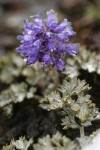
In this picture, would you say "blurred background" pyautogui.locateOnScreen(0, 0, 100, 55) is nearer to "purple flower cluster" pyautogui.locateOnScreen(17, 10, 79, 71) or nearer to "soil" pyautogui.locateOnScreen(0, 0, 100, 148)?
"soil" pyautogui.locateOnScreen(0, 0, 100, 148)

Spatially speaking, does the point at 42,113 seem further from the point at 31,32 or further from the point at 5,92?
the point at 31,32

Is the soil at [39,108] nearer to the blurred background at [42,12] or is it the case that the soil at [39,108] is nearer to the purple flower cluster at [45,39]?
the blurred background at [42,12]

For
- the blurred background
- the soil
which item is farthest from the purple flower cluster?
the blurred background

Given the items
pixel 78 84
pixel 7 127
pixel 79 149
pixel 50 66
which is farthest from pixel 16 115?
pixel 79 149

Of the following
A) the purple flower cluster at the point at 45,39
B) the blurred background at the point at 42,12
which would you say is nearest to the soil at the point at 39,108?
the blurred background at the point at 42,12

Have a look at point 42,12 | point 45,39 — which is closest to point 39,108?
point 45,39

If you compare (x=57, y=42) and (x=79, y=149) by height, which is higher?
(x=57, y=42)

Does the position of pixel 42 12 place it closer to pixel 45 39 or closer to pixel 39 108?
pixel 39 108
